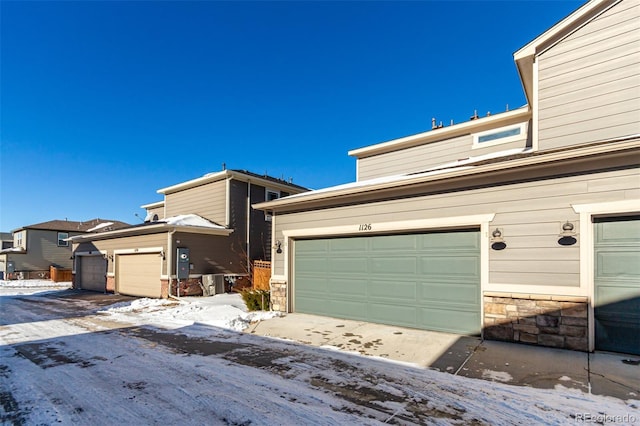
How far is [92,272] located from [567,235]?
67.5ft

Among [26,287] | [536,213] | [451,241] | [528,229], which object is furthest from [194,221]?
[26,287]

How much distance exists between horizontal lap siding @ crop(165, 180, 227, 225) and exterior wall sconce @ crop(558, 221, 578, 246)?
12.9 metres

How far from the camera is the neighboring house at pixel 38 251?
87.3 ft

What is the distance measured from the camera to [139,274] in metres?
14.5

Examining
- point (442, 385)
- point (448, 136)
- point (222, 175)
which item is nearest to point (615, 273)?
point (442, 385)

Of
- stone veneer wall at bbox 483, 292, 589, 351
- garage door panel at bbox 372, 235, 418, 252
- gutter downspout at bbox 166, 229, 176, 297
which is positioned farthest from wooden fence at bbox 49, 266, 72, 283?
stone veneer wall at bbox 483, 292, 589, 351

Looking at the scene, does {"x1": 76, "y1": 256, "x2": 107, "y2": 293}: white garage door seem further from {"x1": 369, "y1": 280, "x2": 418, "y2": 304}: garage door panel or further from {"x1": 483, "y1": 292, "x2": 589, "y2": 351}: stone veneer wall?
{"x1": 483, "y1": 292, "x2": 589, "y2": 351}: stone veneer wall

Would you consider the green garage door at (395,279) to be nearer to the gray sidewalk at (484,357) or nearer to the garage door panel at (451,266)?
the garage door panel at (451,266)

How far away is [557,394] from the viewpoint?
3.70 metres

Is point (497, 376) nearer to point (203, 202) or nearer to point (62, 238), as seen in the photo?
point (203, 202)

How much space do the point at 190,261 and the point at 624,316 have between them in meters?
13.1

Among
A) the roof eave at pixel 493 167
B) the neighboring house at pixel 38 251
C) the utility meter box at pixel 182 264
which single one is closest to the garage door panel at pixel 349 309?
the roof eave at pixel 493 167

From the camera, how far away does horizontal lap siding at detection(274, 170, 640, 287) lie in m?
5.18

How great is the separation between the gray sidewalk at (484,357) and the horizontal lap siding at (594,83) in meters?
4.02
